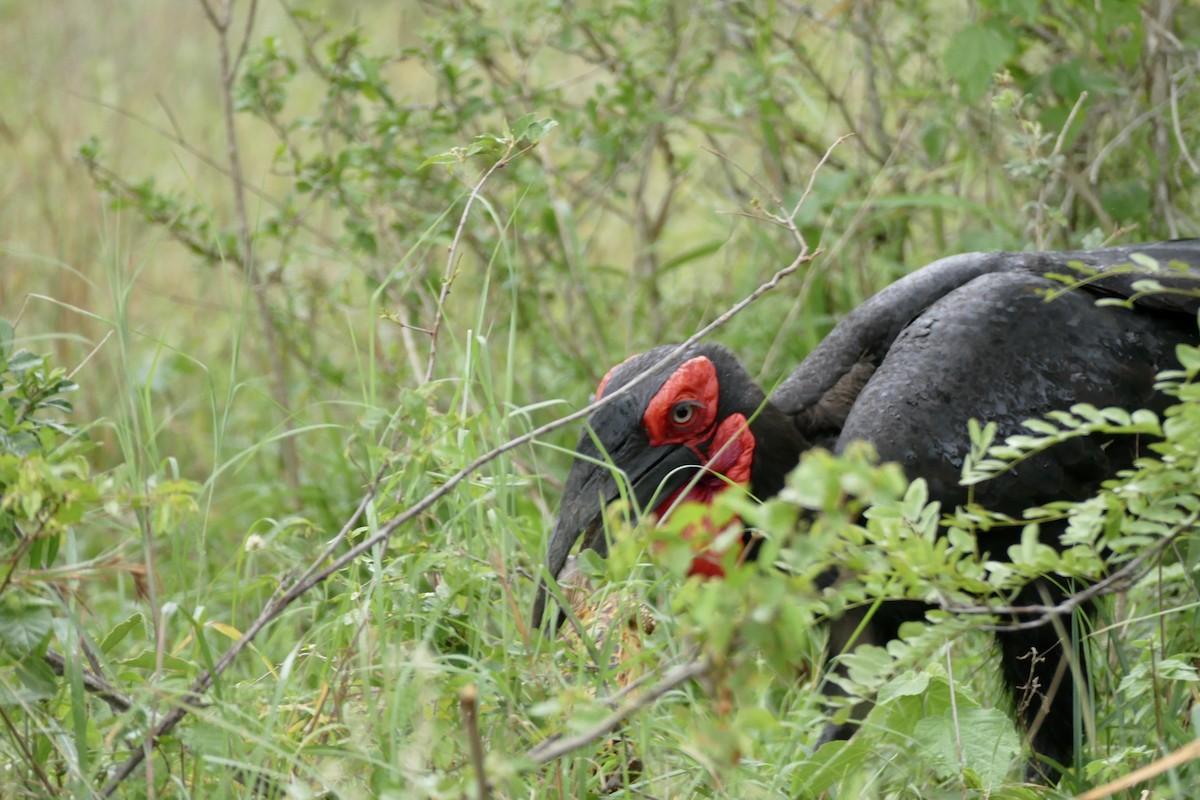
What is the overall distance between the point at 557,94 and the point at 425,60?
1.85 ft

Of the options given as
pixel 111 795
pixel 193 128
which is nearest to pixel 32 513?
pixel 111 795

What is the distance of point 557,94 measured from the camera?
424cm

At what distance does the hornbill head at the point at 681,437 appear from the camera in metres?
2.49

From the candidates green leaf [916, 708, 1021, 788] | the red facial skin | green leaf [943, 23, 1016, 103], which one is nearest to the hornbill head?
the red facial skin

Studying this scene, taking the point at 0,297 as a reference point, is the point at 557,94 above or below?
above

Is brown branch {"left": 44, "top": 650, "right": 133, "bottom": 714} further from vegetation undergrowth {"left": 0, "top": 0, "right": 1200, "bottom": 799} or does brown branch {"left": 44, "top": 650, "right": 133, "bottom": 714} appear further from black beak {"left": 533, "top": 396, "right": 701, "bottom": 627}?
black beak {"left": 533, "top": 396, "right": 701, "bottom": 627}

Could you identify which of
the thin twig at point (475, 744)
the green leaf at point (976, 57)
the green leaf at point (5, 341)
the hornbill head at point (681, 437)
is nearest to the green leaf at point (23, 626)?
the green leaf at point (5, 341)

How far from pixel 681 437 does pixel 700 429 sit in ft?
0.15

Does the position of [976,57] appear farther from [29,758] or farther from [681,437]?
[29,758]

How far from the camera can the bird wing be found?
2.48 meters

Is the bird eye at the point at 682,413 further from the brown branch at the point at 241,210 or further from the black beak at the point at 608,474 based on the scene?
the brown branch at the point at 241,210

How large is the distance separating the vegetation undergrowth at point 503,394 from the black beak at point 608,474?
0.11 metres

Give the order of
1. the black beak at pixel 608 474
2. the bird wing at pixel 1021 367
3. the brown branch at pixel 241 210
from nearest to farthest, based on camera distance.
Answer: the black beak at pixel 608 474 < the bird wing at pixel 1021 367 < the brown branch at pixel 241 210

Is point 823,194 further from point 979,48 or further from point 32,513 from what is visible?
point 32,513
